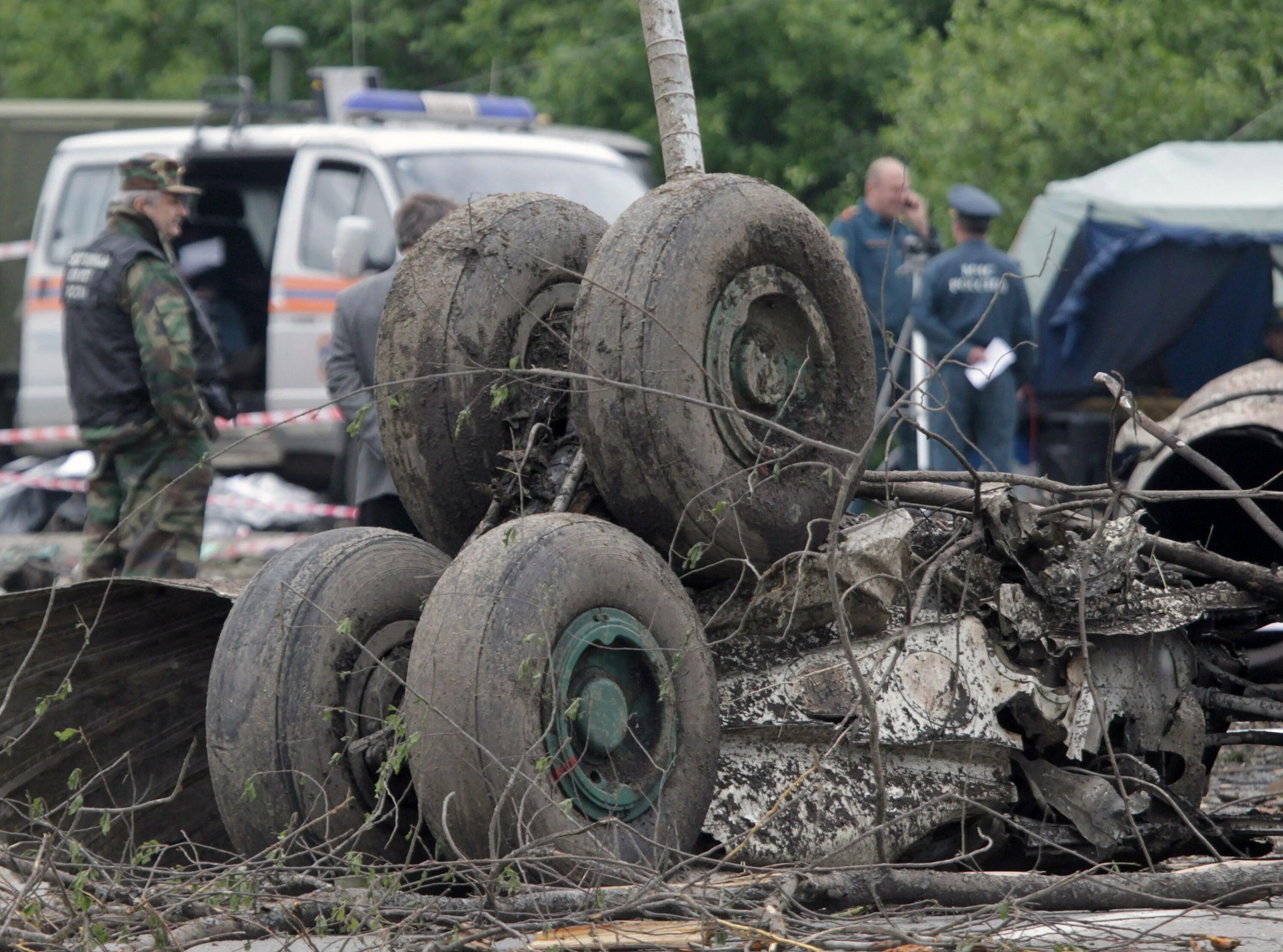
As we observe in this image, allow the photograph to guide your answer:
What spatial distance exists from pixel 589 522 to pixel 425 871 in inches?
34.8

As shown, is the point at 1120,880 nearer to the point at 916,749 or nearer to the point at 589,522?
the point at 916,749

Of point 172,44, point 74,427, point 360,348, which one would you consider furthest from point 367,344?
point 172,44

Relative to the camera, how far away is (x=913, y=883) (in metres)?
3.60

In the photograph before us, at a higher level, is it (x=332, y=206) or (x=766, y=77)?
(x=766, y=77)

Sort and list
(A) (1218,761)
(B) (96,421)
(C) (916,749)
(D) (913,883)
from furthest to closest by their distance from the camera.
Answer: (B) (96,421), (A) (1218,761), (C) (916,749), (D) (913,883)

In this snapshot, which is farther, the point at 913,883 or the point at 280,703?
the point at 280,703

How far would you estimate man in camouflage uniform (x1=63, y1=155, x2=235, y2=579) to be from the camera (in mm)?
6777

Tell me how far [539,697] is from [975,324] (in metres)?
5.67

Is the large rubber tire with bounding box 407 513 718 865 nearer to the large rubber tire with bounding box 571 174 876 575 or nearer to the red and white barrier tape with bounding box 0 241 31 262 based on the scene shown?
the large rubber tire with bounding box 571 174 876 575

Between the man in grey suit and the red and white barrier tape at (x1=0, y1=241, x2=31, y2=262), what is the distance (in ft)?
28.8

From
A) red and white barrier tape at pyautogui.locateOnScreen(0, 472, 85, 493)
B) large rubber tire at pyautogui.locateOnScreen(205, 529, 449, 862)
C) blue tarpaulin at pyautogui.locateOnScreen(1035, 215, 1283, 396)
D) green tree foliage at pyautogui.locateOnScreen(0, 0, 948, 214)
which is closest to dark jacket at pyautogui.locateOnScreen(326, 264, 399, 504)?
large rubber tire at pyautogui.locateOnScreen(205, 529, 449, 862)

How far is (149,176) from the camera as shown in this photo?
7.12 m

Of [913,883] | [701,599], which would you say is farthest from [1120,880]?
[701,599]

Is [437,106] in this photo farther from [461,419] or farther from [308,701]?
[308,701]
